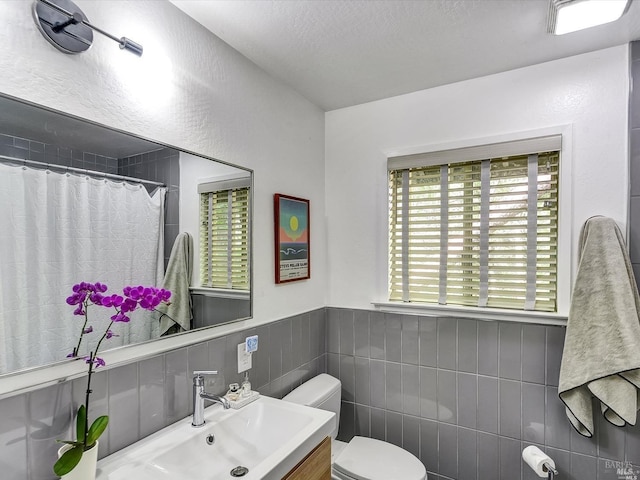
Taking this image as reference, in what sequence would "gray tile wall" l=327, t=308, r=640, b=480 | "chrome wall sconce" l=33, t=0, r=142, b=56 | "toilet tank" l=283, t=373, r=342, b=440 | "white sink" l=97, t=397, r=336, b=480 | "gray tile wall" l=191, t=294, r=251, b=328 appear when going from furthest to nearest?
"toilet tank" l=283, t=373, r=342, b=440 < "gray tile wall" l=327, t=308, r=640, b=480 < "gray tile wall" l=191, t=294, r=251, b=328 < "white sink" l=97, t=397, r=336, b=480 < "chrome wall sconce" l=33, t=0, r=142, b=56

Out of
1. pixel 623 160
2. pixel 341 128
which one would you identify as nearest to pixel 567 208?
pixel 623 160

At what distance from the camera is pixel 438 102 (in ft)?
6.91

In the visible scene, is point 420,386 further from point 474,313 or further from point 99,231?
point 99,231

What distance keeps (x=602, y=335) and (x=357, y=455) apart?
129 cm

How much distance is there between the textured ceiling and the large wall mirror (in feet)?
1.99

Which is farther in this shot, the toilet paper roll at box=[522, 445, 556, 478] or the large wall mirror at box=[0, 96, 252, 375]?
the toilet paper roll at box=[522, 445, 556, 478]

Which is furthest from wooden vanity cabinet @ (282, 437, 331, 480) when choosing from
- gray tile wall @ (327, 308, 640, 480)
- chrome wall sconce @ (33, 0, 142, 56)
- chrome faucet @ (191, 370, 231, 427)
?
chrome wall sconce @ (33, 0, 142, 56)

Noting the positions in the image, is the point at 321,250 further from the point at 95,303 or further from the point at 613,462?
the point at 613,462

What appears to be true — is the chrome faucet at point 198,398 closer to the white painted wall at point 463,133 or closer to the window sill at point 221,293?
the window sill at point 221,293

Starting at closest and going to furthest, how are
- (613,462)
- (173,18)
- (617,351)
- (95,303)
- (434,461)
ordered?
1. (95,303)
2. (173,18)
3. (617,351)
4. (613,462)
5. (434,461)

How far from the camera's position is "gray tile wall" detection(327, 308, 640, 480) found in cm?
177

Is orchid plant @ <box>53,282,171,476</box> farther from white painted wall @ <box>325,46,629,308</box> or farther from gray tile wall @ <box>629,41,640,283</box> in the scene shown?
gray tile wall @ <box>629,41,640,283</box>

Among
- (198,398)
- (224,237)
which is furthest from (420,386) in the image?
(224,237)

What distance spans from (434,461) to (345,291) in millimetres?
1086
